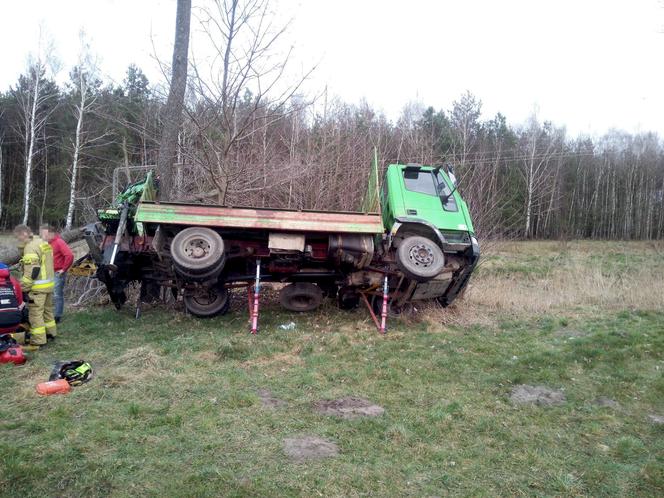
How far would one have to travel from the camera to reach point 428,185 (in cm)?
827

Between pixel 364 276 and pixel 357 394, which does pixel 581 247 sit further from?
pixel 357 394

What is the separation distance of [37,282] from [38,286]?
0.18ft


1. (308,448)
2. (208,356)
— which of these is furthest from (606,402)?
(208,356)

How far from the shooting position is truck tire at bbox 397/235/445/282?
288 inches

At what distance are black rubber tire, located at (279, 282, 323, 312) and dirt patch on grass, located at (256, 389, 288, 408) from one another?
11.1ft

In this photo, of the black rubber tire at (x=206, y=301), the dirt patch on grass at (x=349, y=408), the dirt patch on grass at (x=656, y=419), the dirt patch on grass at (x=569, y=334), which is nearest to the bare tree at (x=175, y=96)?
the black rubber tire at (x=206, y=301)

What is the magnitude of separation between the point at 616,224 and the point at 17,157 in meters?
44.2

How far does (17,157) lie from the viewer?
33375 mm

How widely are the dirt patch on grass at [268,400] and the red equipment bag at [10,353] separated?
3029 mm

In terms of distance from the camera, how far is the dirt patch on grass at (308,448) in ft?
12.4

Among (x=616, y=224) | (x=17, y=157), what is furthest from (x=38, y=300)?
A: (x=616, y=224)

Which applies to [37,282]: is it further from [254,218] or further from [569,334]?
[569,334]

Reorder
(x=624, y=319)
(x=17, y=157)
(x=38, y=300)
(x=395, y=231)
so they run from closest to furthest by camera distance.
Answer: (x=38, y=300) → (x=395, y=231) → (x=624, y=319) → (x=17, y=157)

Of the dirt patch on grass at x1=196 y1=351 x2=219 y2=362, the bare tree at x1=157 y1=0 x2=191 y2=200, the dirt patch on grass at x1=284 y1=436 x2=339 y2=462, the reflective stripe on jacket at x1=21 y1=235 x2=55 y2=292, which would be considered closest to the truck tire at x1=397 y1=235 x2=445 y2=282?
the dirt patch on grass at x1=196 y1=351 x2=219 y2=362
